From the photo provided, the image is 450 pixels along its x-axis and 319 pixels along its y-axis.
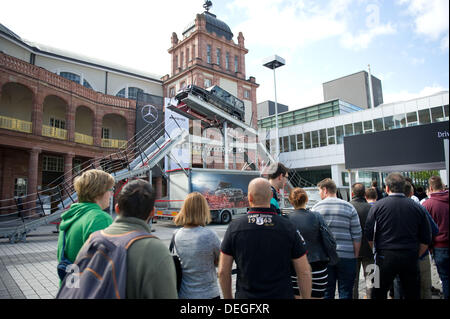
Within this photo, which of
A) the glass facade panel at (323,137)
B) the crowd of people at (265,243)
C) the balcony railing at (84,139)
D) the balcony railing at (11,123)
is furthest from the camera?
the glass facade panel at (323,137)

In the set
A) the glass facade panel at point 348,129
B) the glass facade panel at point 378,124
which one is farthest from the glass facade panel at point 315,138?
the glass facade panel at point 378,124

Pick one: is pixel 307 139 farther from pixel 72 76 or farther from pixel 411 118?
pixel 72 76

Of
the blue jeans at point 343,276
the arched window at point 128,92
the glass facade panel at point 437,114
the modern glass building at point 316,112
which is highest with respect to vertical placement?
the arched window at point 128,92

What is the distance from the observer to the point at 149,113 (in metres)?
27.1

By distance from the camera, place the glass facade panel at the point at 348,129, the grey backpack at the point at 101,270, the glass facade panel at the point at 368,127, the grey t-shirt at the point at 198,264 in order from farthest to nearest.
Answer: the glass facade panel at the point at 348,129 < the glass facade panel at the point at 368,127 < the grey t-shirt at the point at 198,264 < the grey backpack at the point at 101,270

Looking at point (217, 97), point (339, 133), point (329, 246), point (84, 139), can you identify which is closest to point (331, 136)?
point (339, 133)

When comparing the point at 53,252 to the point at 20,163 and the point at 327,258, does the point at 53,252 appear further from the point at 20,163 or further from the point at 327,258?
the point at 20,163

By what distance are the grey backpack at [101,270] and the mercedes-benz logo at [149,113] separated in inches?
1036


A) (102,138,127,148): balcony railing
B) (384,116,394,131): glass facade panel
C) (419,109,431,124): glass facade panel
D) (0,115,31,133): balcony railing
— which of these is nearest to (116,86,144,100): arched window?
(102,138,127,148): balcony railing

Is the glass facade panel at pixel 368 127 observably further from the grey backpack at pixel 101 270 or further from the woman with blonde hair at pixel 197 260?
the grey backpack at pixel 101 270

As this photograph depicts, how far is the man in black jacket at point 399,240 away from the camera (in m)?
3.46

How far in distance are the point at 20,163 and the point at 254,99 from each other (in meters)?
26.4

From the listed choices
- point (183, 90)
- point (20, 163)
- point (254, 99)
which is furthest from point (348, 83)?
point (20, 163)
